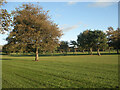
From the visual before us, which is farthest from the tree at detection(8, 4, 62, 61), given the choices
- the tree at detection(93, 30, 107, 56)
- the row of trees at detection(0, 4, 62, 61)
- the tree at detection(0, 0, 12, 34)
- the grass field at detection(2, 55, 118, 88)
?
the tree at detection(93, 30, 107, 56)

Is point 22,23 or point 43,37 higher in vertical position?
point 22,23

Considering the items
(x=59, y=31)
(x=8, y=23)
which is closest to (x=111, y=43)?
(x=59, y=31)

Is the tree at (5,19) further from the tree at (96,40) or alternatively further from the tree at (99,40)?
the tree at (99,40)

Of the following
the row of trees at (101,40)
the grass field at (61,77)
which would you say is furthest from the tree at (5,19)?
the row of trees at (101,40)

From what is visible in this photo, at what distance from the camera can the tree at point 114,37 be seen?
72912mm

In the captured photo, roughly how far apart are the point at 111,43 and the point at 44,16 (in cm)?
6114

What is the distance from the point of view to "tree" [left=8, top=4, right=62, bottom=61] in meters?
28.9

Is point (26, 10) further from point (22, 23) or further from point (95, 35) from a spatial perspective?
point (95, 35)

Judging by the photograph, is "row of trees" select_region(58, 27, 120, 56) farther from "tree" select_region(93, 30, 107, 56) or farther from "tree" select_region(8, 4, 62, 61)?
"tree" select_region(8, 4, 62, 61)

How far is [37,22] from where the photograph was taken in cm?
2903

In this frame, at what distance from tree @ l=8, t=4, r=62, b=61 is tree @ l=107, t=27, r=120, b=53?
54.3 metres

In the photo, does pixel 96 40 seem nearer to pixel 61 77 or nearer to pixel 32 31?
pixel 32 31

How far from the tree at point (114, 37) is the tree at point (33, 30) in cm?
5431

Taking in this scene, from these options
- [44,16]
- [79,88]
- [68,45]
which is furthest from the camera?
[68,45]
